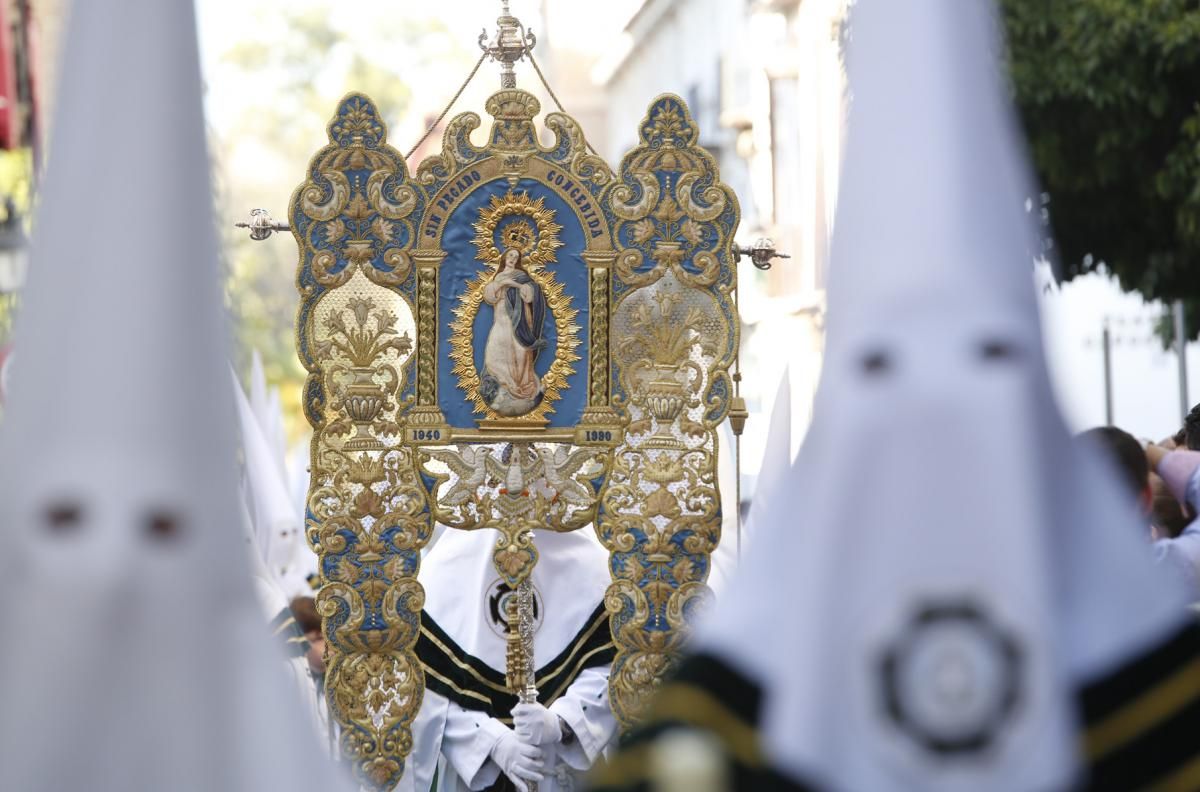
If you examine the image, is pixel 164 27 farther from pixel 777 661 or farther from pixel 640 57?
pixel 640 57

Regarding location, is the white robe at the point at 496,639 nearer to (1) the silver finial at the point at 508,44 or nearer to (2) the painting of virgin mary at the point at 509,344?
(2) the painting of virgin mary at the point at 509,344

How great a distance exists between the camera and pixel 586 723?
22.5ft

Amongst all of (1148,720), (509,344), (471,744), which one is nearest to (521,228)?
(509,344)

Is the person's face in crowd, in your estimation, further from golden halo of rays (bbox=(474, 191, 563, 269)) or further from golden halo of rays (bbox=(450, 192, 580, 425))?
golden halo of rays (bbox=(474, 191, 563, 269))

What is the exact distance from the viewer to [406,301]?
6.71m

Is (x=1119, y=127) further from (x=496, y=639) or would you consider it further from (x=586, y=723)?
(x=586, y=723)

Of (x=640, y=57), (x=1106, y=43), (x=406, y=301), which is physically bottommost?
(x=406, y=301)

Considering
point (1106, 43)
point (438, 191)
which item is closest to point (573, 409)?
point (438, 191)

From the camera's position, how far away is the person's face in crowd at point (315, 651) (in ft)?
27.1

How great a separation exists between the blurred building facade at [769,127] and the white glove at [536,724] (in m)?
2.10

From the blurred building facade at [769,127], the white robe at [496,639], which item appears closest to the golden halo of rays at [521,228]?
the white robe at [496,639]

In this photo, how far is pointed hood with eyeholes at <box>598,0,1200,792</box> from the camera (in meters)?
2.40

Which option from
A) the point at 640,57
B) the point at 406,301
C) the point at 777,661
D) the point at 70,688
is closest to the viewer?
the point at 70,688

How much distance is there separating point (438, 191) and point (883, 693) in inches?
178
